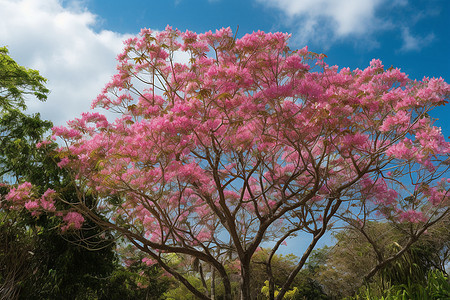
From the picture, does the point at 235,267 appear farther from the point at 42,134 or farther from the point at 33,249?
the point at 42,134

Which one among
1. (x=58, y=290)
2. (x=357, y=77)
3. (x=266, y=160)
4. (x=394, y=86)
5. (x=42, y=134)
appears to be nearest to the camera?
(x=394, y=86)

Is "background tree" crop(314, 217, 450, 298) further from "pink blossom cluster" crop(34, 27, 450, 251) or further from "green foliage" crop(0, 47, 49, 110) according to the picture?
"green foliage" crop(0, 47, 49, 110)

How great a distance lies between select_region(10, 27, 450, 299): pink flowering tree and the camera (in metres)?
5.52

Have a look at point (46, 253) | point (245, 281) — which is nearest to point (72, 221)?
point (46, 253)

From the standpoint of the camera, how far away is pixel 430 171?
7.39 metres

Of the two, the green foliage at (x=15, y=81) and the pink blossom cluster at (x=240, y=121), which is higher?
the green foliage at (x=15, y=81)

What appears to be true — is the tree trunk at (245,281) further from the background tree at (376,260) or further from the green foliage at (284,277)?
the green foliage at (284,277)

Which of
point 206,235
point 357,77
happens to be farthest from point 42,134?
point 357,77

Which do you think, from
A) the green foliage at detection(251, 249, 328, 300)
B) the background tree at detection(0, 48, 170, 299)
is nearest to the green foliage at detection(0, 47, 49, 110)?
the background tree at detection(0, 48, 170, 299)

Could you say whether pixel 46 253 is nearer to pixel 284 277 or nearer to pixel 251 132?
pixel 251 132

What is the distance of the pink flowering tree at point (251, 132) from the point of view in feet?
18.1

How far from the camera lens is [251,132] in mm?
6238

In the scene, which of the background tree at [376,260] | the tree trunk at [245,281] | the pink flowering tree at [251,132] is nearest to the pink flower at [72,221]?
the pink flowering tree at [251,132]

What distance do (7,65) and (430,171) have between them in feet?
40.6
